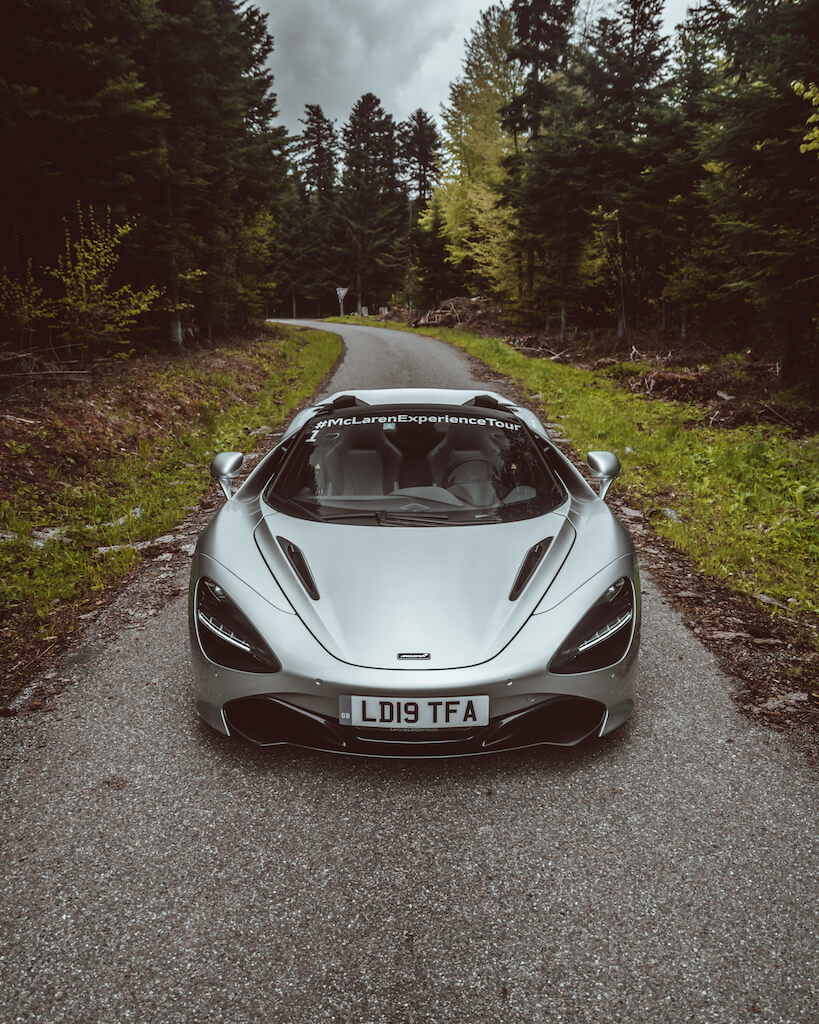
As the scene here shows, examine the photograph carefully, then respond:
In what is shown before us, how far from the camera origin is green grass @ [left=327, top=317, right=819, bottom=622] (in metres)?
4.84

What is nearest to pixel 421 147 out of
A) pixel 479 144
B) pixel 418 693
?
pixel 479 144

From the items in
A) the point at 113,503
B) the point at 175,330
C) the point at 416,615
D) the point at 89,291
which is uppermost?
the point at 89,291

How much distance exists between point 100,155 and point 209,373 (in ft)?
13.2

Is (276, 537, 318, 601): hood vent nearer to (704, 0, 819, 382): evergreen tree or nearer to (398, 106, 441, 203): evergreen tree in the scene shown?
(704, 0, 819, 382): evergreen tree

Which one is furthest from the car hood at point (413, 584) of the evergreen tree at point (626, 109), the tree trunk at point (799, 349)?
the evergreen tree at point (626, 109)

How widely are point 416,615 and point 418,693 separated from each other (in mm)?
324

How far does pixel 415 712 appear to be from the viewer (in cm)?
223

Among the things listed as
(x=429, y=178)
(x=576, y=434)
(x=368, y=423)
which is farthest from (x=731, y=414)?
(x=429, y=178)

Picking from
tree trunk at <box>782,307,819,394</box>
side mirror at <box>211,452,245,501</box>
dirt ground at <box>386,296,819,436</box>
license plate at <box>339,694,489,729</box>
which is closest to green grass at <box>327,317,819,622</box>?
dirt ground at <box>386,296,819,436</box>

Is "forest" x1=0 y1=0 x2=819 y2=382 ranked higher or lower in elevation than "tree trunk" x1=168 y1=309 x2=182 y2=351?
higher

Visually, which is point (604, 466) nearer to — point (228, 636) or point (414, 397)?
point (414, 397)

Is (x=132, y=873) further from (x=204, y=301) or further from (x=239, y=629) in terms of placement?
(x=204, y=301)

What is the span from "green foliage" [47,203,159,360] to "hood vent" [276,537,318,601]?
802cm

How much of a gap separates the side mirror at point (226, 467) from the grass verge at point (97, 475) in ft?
4.41
